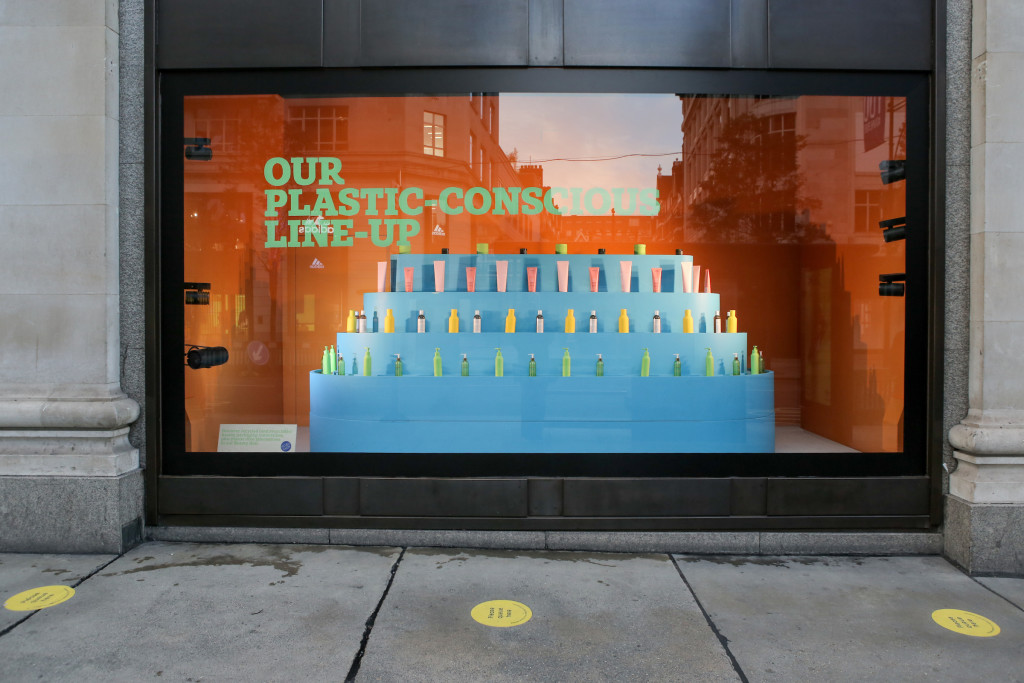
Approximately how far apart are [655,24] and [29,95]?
5.09 metres

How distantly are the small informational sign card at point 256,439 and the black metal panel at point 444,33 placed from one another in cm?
325

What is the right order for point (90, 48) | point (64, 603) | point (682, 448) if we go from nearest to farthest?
point (64, 603) → point (90, 48) → point (682, 448)

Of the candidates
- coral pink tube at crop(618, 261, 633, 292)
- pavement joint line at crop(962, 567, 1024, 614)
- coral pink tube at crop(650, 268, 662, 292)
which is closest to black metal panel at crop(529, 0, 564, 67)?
coral pink tube at crop(618, 261, 633, 292)

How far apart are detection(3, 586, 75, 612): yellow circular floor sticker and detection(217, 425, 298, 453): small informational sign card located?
1440 millimetres

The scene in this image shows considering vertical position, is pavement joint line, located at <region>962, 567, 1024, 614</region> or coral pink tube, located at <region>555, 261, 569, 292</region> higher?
coral pink tube, located at <region>555, 261, 569, 292</region>

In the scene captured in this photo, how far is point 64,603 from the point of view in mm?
3732

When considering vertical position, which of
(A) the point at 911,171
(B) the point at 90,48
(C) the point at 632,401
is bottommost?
(C) the point at 632,401

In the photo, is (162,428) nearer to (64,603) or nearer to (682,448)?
(64,603)

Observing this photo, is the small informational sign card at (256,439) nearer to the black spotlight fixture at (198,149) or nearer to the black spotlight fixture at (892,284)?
the black spotlight fixture at (198,149)

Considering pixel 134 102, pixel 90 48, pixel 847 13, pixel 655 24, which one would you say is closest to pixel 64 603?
pixel 134 102

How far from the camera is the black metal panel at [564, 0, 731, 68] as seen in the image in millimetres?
4801

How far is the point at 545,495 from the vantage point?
4.82m

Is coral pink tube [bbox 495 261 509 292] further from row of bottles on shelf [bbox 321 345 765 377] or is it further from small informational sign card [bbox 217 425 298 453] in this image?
small informational sign card [bbox 217 425 298 453]

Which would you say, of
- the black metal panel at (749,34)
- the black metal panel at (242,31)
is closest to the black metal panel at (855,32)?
the black metal panel at (749,34)
